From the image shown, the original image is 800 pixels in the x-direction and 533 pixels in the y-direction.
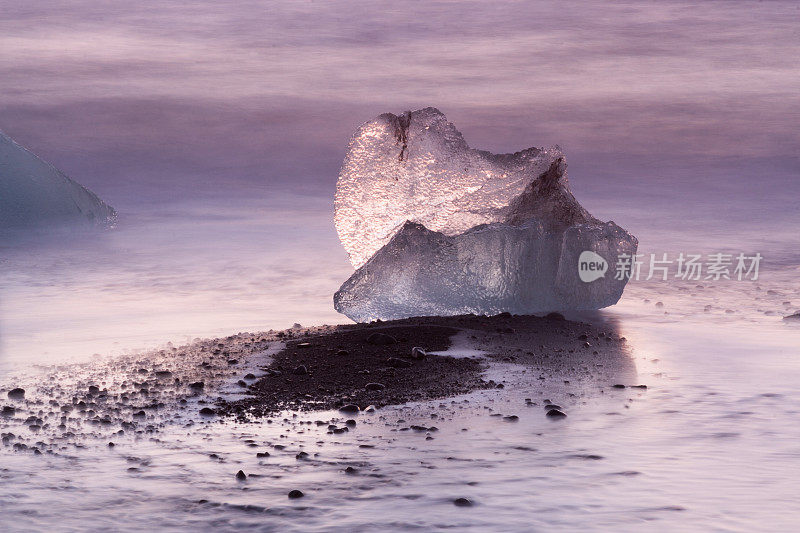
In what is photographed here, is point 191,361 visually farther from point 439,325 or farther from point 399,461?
point 399,461

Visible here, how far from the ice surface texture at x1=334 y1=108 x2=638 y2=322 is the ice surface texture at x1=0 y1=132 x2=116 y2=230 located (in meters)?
8.53

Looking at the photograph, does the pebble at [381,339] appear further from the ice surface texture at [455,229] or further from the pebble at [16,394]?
the pebble at [16,394]

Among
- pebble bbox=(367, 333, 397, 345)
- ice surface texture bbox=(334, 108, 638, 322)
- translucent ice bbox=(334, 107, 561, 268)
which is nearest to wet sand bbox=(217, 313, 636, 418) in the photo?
pebble bbox=(367, 333, 397, 345)

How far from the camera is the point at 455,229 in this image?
963 cm

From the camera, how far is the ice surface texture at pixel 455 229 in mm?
9227

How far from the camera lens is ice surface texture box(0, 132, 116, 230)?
16.6m

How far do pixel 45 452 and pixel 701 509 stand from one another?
3.53m

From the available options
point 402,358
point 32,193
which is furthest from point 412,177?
point 32,193

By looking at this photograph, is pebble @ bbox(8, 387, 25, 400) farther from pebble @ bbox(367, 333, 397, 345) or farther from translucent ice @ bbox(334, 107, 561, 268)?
translucent ice @ bbox(334, 107, 561, 268)

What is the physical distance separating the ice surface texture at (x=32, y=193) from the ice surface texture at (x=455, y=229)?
853 cm

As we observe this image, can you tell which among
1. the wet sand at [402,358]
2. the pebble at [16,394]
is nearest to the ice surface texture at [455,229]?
the wet sand at [402,358]

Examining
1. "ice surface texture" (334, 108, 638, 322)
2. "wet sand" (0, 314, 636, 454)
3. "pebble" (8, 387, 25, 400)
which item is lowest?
"pebble" (8, 387, 25, 400)

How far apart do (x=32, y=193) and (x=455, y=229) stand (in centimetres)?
1004

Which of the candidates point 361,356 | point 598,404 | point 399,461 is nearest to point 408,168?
point 361,356
